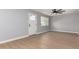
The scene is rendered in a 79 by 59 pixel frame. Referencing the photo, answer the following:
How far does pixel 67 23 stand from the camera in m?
2.51

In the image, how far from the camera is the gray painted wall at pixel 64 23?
2.37m

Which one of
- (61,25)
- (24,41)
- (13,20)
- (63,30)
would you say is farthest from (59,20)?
(13,20)

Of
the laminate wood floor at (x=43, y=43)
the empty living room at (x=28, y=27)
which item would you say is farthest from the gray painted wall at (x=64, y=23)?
the laminate wood floor at (x=43, y=43)

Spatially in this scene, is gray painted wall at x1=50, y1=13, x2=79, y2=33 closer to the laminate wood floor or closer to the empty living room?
the empty living room

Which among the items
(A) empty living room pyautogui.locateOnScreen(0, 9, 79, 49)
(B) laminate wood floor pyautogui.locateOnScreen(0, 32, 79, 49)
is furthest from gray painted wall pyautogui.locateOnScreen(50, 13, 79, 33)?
(B) laminate wood floor pyautogui.locateOnScreen(0, 32, 79, 49)

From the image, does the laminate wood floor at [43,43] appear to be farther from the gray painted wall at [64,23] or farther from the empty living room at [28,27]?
the gray painted wall at [64,23]

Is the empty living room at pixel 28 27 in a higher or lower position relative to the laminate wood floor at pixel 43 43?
higher

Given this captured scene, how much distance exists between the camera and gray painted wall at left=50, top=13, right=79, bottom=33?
2.37 m

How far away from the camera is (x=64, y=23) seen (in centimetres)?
247

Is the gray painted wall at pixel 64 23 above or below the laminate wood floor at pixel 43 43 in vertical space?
above

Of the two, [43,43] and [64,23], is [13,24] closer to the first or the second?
[43,43]

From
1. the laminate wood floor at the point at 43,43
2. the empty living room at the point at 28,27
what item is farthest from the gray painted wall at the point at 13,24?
the laminate wood floor at the point at 43,43

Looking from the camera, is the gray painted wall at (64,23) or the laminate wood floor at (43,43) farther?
the gray painted wall at (64,23)
